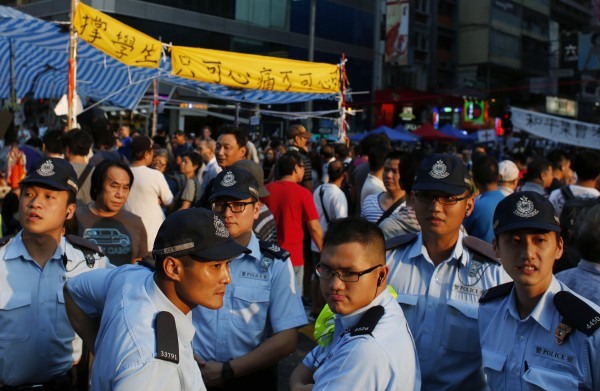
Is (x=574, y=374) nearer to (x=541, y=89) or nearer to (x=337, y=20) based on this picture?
(x=337, y=20)

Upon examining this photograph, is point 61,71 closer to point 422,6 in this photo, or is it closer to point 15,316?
point 15,316

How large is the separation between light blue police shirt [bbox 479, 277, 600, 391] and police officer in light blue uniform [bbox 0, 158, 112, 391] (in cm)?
209

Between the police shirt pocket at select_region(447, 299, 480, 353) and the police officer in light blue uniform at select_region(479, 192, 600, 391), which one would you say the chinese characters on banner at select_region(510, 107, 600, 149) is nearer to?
the police shirt pocket at select_region(447, 299, 480, 353)

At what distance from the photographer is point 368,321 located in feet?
7.73

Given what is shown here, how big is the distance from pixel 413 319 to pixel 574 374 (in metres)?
0.83

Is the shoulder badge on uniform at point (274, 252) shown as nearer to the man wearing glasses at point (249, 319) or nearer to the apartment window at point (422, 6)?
the man wearing glasses at point (249, 319)

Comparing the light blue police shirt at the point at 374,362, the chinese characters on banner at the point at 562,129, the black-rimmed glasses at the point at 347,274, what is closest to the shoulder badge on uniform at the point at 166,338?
the light blue police shirt at the point at 374,362

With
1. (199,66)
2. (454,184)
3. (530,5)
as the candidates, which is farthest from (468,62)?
(454,184)

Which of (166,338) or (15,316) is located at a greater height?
(166,338)

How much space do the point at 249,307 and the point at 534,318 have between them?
1.38 m

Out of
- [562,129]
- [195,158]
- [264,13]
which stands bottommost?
[195,158]

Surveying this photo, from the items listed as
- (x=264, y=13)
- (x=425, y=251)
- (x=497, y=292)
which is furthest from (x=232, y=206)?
(x=264, y=13)

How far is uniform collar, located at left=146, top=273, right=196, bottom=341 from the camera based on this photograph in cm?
235

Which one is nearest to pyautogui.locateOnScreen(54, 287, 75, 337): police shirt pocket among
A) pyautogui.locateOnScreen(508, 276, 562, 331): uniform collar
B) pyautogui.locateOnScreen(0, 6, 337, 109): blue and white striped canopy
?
pyautogui.locateOnScreen(508, 276, 562, 331): uniform collar
